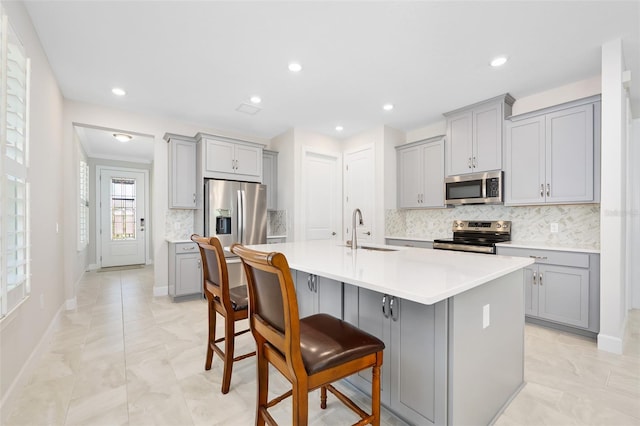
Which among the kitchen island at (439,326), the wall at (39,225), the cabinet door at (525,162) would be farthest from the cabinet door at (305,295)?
the cabinet door at (525,162)

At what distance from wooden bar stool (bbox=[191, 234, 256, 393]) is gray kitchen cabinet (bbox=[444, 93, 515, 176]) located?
3258mm

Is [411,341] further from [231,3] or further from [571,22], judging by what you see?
[571,22]

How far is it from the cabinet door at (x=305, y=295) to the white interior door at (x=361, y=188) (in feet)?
8.77

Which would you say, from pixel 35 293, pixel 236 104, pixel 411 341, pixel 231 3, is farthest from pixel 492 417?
pixel 236 104

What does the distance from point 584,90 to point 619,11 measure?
1214 millimetres

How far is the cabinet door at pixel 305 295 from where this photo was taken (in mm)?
2160

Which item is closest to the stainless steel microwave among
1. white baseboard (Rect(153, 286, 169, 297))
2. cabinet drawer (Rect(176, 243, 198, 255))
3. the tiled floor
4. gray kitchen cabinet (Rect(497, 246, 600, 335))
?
gray kitchen cabinet (Rect(497, 246, 600, 335))

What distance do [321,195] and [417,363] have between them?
380 centimetres

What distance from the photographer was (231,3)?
6.73ft

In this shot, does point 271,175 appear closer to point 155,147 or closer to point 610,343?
point 155,147

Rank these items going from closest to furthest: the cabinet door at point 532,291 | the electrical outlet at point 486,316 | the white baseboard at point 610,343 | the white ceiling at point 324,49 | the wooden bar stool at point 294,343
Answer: the wooden bar stool at point 294,343 < the electrical outlet at point 486,316 < the white ceiling at point 324,49 < the white baseboard at point 610,343 < the cabinet door at point 532,291

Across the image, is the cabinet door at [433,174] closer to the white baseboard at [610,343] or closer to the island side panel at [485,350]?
the white baseboard at [610,343]

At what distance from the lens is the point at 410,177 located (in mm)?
4578

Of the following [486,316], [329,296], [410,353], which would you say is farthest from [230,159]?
[486,316]
